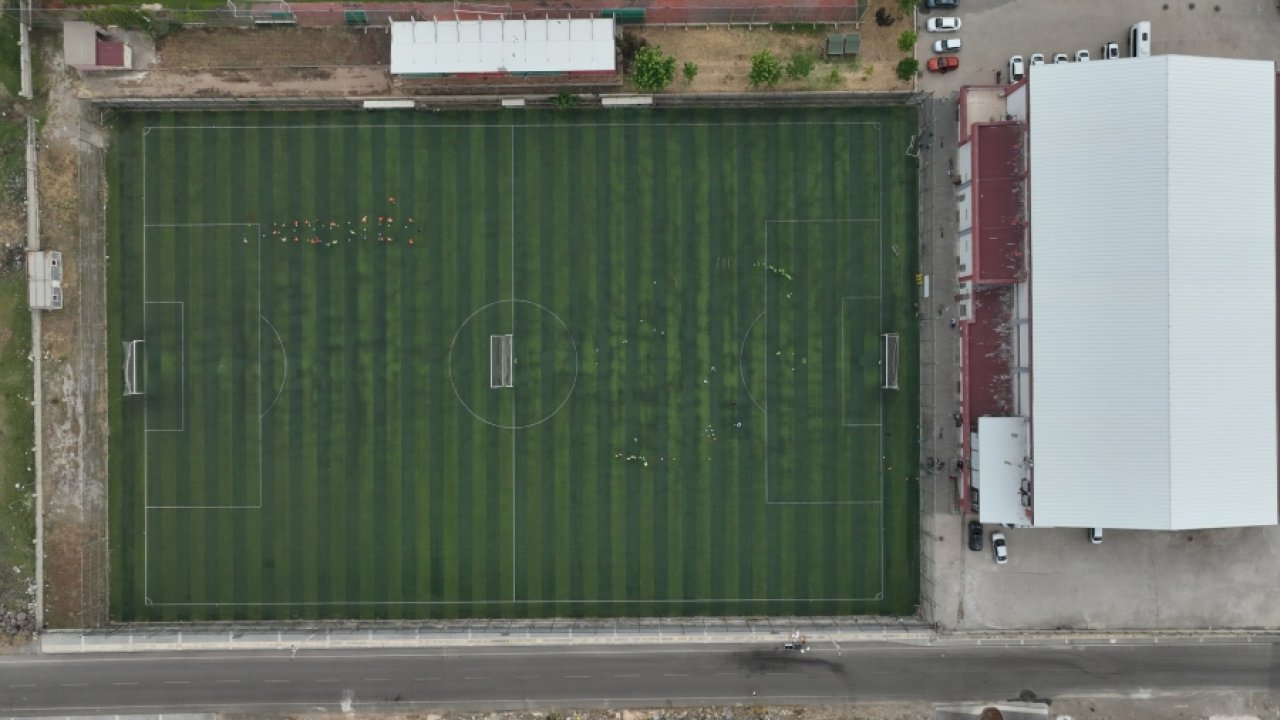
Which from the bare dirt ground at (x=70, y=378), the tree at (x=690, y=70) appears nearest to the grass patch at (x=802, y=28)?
the tree at (x=690, y=70)

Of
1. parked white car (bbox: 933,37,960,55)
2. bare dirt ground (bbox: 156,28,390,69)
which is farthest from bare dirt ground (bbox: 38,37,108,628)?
parked white car (bbox: 933,37,960,55)

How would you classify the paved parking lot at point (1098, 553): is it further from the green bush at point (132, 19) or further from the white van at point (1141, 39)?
the green bush at point (132, 19)

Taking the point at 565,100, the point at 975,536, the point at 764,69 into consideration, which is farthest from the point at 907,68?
the point at 975,536

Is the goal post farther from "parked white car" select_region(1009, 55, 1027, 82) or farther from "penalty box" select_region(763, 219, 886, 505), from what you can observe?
"parked white car" select_region(1009, 55, 1027, 82)

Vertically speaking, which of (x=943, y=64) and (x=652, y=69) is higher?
(x=943, y=64)

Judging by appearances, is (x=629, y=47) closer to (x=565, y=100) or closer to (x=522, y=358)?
(x=565, y=100)

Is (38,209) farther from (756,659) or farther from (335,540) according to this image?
(756,659)
